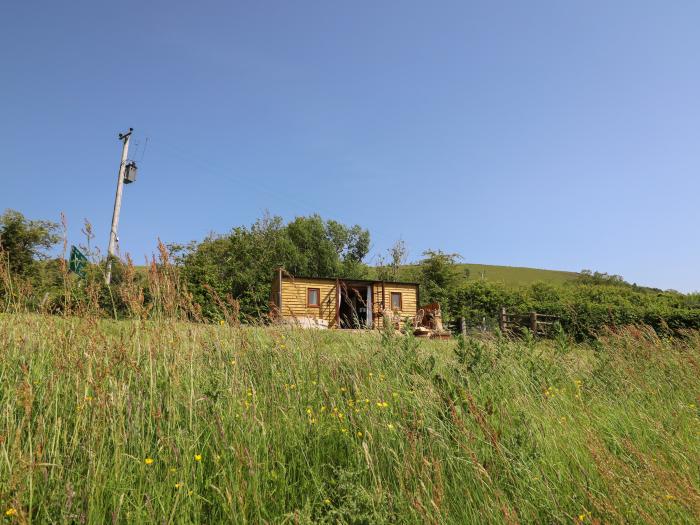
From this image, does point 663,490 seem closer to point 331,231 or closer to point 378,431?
point 378,431

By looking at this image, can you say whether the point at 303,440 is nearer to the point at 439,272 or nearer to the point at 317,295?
the point at 317,295

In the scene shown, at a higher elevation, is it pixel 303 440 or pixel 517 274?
pixel 517 274

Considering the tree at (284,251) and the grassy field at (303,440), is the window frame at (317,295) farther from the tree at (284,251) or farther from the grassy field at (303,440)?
the grassy field at (303,440)

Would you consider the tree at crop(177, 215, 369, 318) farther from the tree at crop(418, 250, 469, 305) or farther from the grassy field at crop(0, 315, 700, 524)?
the grassy field at crop(0, 315, 700, 524)

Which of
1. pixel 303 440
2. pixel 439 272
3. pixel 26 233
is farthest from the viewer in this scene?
pixel 439 272

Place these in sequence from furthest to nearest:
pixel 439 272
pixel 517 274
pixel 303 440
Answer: pixel 517 274
pixel 439 272
pixel 303 440

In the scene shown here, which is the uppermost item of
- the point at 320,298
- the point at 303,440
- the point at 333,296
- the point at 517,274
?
the point at 517,274

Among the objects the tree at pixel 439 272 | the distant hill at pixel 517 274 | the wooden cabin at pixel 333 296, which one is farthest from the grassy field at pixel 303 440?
the distant hill at pixel 517 274

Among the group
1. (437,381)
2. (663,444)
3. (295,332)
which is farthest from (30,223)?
(663,444)

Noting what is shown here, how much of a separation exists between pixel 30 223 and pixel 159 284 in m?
22.5

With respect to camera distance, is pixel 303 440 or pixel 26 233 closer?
pixel 303 440

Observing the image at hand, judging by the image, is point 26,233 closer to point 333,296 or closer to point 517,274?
point 333,296

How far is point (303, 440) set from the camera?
274 centimetres

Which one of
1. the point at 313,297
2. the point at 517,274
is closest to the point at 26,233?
the point at 313,297
